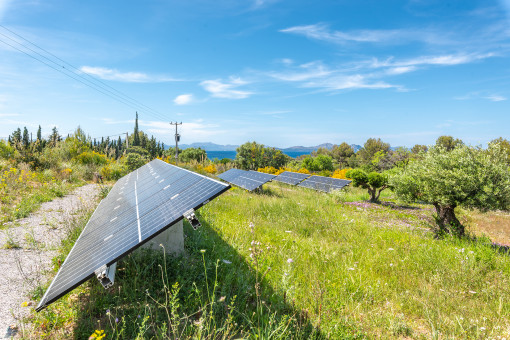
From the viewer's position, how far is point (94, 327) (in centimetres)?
264

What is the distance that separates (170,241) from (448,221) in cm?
758

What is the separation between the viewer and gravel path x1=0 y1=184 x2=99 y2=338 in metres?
2.96

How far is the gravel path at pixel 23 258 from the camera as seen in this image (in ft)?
9.70

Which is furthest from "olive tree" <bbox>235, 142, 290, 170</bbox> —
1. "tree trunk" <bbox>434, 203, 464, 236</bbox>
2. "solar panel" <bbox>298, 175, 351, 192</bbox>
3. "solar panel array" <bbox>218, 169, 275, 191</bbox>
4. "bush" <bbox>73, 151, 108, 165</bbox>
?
"tree trunk" <bbox>434, 203, 464, 236</bbox>

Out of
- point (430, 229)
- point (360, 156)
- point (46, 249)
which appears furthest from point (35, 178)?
point (360, 156)

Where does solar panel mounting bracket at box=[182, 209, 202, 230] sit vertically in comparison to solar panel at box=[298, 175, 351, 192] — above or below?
above

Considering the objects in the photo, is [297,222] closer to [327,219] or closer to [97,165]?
[327,219]

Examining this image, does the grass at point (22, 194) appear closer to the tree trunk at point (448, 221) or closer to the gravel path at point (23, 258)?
the gravel path at point (23, 258)

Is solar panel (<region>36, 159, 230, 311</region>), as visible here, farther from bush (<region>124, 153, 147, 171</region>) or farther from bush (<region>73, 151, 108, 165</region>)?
bush (<region>73, 151, 108, 165</region>)

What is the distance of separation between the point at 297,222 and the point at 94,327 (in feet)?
17.4

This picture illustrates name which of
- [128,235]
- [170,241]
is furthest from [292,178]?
[128,235]

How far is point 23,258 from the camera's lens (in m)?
4.35

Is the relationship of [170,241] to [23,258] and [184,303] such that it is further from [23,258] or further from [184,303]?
[23,258]

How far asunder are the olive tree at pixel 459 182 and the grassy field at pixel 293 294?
2.04m
